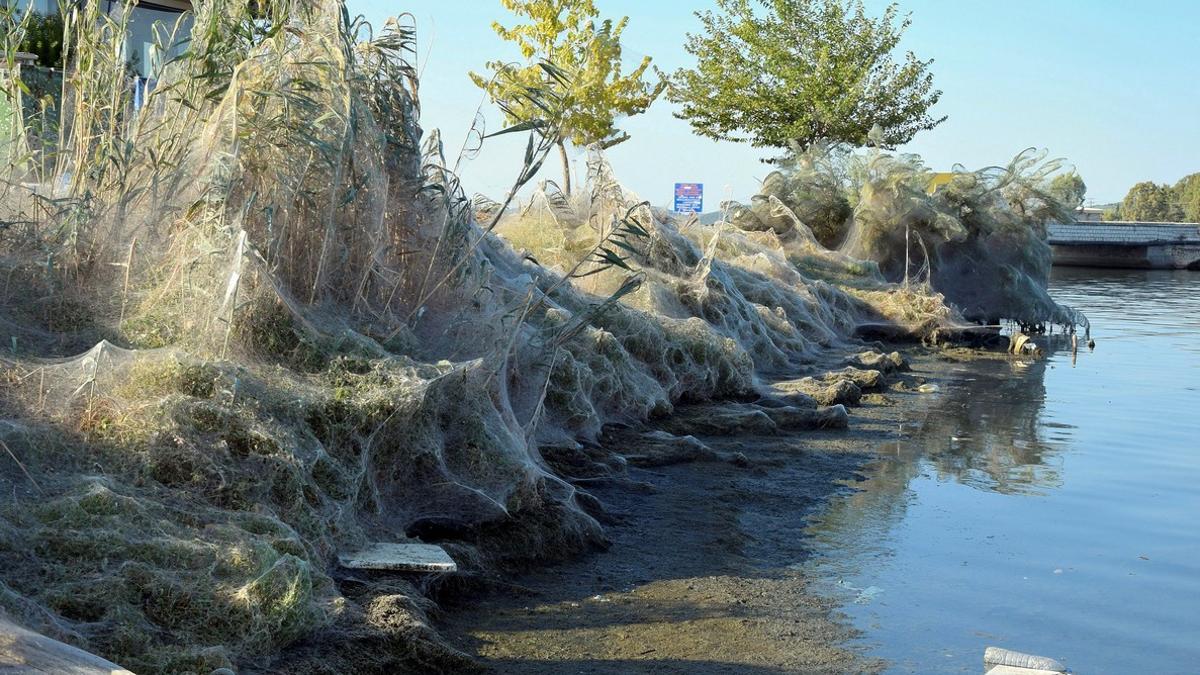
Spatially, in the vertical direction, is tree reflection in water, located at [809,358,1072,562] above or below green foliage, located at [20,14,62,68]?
below

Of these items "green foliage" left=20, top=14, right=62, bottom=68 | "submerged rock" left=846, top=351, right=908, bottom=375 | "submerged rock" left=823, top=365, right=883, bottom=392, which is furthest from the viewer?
"green foliage" left=20, top=14, right=62, bottom=68

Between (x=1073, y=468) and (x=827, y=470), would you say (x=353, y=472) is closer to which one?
(x=827, y=470)

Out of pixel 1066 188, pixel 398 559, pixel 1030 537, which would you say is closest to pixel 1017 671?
pixel 398 559

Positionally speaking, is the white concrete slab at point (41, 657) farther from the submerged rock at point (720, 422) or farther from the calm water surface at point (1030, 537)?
the submerged rock at point (720, 422)

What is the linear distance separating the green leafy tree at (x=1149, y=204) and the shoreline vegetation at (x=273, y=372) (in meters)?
104

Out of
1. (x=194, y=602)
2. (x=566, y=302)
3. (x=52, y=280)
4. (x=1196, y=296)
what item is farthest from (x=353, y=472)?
(x=1196, y=296)

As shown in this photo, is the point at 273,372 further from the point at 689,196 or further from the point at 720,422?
the point at 689,196

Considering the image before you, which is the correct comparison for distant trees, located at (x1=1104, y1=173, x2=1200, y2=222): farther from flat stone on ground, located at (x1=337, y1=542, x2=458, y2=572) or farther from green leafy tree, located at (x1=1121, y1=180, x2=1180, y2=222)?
flat stone on ground, located at (x1=337, y1=542, x2=458, y2=572)

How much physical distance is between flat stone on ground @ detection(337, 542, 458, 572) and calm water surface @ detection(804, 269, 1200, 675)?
1914 mm

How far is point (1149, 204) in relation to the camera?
343 ft

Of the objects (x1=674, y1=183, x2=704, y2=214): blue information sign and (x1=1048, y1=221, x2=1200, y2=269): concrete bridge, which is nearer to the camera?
(x1=674, y1=183, x2=704, y2=214): blue information sign

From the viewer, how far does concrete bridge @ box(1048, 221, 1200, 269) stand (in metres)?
57.5

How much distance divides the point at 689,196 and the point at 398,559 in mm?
22266

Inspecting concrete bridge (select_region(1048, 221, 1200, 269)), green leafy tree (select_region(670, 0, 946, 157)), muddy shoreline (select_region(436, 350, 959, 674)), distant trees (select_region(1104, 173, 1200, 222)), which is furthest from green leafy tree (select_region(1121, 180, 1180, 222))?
muddy shoreline (select_region(436, 350, 959, 674))
